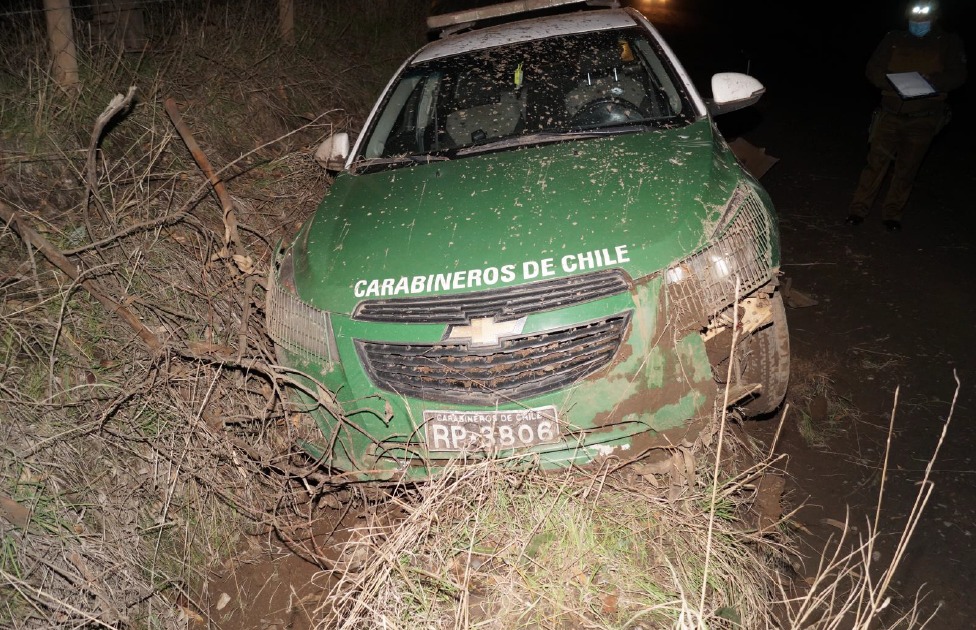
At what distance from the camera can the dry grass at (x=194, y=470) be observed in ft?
7.24

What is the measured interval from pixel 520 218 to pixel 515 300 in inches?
18.7

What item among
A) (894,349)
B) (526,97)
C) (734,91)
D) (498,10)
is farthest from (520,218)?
(894,349)

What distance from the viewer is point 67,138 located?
4137mm

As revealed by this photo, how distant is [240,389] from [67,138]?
2021 mm

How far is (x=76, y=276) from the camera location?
3.27 metres

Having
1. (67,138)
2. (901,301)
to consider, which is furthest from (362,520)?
(901,301)

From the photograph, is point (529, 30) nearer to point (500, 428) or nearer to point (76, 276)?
point (500, 428)

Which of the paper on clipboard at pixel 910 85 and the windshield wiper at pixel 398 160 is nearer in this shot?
the windshield wiper at pixel 398 160

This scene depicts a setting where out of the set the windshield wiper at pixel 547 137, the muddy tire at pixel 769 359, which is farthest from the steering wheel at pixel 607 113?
the muddy tire at pixel 769 359

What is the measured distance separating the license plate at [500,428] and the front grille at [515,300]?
360 millimetres

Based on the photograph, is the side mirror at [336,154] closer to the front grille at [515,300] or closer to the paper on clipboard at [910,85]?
the front grille at [515,300]

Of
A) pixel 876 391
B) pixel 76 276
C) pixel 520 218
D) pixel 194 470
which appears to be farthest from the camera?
pixel 876 391

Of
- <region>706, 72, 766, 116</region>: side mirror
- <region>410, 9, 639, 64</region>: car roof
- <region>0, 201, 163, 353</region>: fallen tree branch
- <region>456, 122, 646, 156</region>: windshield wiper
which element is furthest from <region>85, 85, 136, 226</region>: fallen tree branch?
<region>706, 72, 766, 116</region>: side mirror

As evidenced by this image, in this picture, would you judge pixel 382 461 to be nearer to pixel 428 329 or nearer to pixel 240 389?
pixel 428 329
